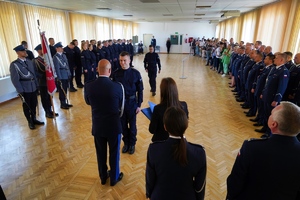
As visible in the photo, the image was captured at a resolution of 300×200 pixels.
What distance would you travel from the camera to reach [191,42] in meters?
21.1

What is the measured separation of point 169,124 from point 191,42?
21.2m

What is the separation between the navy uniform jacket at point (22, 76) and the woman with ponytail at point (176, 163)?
390 cm

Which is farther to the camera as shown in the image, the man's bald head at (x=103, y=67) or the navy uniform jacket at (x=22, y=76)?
the navy uniform jacket at (x=22, y=76)

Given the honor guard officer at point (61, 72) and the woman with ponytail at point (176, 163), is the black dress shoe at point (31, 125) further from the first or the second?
the woman with ponytail at point (176, 163)

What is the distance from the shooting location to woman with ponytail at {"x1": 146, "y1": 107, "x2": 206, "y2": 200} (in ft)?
4.03

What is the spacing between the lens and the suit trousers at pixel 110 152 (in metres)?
2.46

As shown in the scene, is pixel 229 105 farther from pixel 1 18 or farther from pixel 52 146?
pixel 1 18

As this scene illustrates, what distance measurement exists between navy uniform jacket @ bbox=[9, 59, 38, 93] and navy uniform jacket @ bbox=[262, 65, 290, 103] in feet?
16.0

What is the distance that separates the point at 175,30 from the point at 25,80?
19.7m

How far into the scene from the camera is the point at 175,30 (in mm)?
21703

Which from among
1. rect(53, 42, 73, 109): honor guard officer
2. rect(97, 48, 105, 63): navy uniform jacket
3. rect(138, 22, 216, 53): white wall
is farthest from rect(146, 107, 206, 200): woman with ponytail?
rect(138, 22, 216, 53): white wall

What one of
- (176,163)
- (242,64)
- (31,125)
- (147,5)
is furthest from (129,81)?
(147,5)

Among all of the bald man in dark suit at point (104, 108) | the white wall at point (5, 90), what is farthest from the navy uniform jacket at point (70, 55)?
the bald man in dark suit at point (104, 108)

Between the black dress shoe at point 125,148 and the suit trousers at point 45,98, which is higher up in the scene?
the suit trousers at point 45,98
